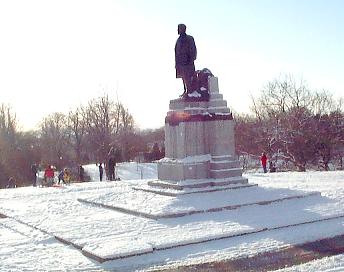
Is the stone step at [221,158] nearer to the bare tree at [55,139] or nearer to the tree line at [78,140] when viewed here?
the tree line at [78,140]

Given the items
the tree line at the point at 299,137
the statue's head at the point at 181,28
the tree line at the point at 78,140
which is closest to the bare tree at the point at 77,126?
the tree line at the point at 78,140

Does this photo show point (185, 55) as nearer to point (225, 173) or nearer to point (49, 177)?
point (225, 173)

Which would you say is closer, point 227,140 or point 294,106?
point 227,140

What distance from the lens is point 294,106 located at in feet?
150

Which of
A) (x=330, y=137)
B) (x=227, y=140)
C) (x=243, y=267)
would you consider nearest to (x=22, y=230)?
(x=243, y=267)

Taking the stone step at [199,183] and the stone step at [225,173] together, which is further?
the stone step at [225,173]

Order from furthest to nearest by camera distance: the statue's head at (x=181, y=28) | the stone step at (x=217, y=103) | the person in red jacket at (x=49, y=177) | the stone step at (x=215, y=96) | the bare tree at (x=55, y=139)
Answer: the bare tree at (x=55, y=139) → the person in red jacket at (x=49, y=177) → the statue's head at (x=181, y=28) → the stone step at (x=215, y=96) → the stone step at (x=217, y=103)

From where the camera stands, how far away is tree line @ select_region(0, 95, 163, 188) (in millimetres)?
38250

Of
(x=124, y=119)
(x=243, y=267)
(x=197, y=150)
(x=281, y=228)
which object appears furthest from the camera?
(x=124, y=119)

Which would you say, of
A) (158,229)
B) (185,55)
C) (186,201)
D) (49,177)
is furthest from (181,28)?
(49,177)

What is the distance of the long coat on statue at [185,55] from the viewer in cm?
1591

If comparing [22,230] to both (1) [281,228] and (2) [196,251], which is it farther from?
(1) [281,228]

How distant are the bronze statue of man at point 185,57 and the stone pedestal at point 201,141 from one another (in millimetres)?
667

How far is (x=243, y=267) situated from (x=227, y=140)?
847 cm
